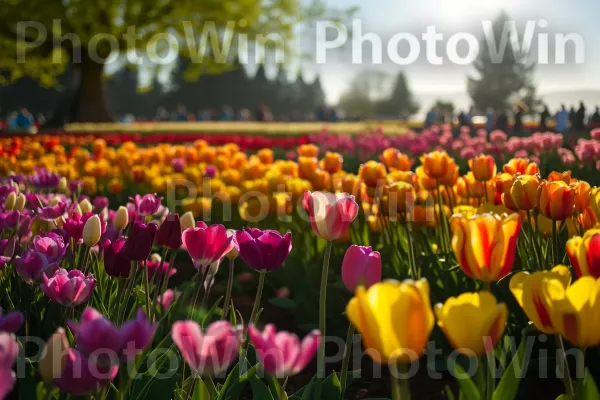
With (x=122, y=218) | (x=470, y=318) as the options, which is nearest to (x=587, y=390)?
(x=470, y=318)

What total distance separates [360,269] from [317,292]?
5.59ft

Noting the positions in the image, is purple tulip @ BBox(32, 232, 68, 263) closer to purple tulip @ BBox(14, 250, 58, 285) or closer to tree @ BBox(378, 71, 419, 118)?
purple tulip @ BBox(14, 250, 58, 285)

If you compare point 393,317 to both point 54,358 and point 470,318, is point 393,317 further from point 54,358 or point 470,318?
point 54,358

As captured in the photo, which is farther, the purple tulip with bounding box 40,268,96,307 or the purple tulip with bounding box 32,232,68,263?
the purple tulip with bounding box 32,232,68,263

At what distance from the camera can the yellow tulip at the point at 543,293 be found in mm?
1127

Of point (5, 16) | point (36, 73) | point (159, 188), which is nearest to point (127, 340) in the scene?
point (159, 188)

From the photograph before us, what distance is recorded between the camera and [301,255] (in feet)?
12.1

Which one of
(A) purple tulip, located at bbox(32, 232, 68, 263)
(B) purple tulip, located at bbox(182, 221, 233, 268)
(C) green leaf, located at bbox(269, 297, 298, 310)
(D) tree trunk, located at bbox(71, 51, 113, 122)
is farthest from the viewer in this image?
(D) tree trunk, located at bbox(71, 51, 113, 122)

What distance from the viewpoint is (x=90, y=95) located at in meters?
29.8

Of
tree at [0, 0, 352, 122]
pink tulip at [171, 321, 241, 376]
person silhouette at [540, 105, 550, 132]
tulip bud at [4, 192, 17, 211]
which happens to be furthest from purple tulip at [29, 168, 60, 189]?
tree at [0, 0, 352, 122]

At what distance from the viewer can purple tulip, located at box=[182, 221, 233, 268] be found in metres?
1.67

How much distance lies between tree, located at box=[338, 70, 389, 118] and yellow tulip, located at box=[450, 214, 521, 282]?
266 feet

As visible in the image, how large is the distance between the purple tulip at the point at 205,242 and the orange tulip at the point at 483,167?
1.47 meters

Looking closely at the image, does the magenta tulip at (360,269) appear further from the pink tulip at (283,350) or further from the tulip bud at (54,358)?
the tulip bud at (54,358)
